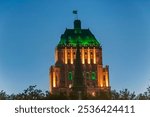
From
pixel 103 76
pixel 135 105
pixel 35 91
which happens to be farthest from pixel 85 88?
pixel 135 105

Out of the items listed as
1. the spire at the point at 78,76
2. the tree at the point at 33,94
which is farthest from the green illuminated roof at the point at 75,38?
the tree at the point at 33,94

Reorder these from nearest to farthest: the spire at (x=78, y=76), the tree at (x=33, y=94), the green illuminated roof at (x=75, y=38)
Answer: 1. the tree at (x=33, y=94)
2. the spire at (x=78, y=76)
3. the green illuminated roof at (x=75, y=38)

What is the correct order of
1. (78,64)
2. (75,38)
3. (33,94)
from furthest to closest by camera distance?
(75,38), (78,64), (33,94)

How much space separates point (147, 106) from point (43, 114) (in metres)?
0.84

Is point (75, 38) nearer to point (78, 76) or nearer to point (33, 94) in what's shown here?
point (78, 76)

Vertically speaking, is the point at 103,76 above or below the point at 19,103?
above

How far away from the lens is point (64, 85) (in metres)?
21.7

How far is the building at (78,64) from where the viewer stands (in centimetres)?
1956

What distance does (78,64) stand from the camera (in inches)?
822

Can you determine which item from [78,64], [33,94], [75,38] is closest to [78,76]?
[78,64]

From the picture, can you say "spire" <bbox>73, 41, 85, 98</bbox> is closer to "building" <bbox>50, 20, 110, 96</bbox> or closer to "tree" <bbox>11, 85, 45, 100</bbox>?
"building" <bbox>50, 20, 110, 96</bbox>

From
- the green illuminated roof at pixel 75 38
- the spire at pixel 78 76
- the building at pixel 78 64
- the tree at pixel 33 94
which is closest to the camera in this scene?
the tree at pixel 33 94

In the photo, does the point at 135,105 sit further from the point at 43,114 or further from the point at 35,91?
the point at 35,91

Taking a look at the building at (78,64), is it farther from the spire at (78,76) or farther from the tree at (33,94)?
the tree at (33,94)
